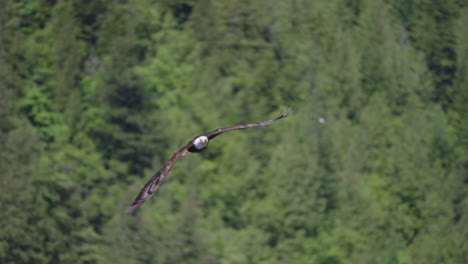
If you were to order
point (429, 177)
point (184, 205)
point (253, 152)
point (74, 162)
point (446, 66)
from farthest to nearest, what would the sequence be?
point (446, 66)
point (429, 177)
point (253, 152)
point (74, 162)
point (184, 205)

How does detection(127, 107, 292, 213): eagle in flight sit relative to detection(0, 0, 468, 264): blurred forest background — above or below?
above

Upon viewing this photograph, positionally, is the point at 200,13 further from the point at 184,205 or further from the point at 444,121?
the point at 184,205

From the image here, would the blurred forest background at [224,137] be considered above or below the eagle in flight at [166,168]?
below

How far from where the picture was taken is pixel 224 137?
58844 mm

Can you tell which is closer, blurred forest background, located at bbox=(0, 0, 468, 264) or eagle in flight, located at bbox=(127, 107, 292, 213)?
eagle in flight, located at bbox=(127, 107, 292, 213)

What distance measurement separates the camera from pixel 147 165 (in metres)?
57.4

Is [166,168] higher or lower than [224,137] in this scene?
higher

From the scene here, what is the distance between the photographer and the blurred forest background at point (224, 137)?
4931 cm

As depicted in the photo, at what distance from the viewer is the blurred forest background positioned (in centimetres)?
4931

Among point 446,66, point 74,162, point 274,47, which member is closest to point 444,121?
point 446,66

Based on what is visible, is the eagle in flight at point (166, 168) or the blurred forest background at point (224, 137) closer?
the eagle in flight at point (166, 168)

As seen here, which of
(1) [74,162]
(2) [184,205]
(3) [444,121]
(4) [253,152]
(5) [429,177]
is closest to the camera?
(2) [184,205]

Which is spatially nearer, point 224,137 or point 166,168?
point 166,168

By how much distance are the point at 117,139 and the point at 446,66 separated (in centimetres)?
3318
